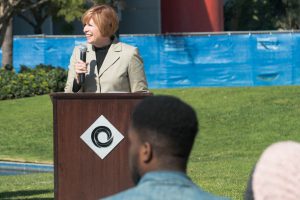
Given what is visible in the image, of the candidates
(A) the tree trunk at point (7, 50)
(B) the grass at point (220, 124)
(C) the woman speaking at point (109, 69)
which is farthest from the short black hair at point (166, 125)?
(A) the tree trunk at point (7, 50)

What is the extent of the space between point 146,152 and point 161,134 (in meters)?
0.08

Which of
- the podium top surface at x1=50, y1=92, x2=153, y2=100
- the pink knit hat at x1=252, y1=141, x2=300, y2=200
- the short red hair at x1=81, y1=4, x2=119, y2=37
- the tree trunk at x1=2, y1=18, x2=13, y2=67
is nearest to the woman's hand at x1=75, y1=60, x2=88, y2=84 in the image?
the podium top surface at x1=50, y1=92, x2=153, y2=100

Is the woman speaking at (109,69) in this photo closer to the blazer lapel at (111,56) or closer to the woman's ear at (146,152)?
the blazer lapel at (111,56)

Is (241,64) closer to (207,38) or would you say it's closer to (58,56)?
(207,38)

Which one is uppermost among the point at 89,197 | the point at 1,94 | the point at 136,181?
the point at 136,181

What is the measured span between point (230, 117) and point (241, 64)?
7.11 meters

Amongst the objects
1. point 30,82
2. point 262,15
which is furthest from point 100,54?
point 262,15

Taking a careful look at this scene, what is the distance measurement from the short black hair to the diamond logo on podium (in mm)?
3475

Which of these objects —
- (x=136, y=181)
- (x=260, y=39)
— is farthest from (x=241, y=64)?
(x=136, y=181)

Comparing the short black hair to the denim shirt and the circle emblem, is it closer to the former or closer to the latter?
the denim shirt

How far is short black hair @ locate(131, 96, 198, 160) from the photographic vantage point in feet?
10.6

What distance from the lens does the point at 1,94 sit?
2770cm

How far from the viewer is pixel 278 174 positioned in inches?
125

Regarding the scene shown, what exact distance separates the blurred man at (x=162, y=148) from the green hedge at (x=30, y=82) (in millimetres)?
24739
